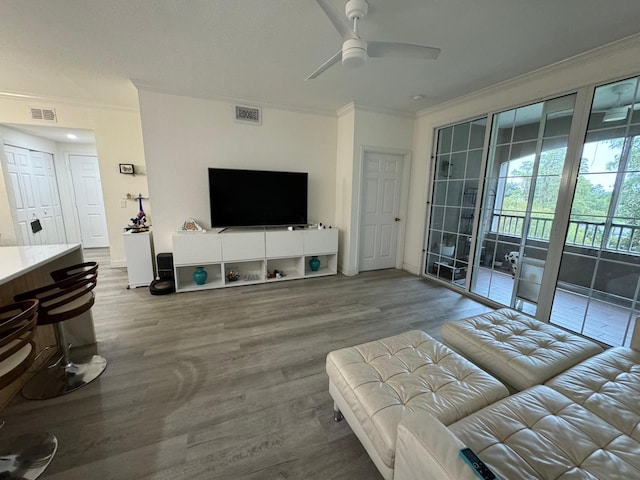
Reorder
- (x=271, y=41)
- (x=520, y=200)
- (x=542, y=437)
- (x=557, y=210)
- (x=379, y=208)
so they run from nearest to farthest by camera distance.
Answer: (x=542, y=437) < (x=271, y=41) < (x=557, y=210) < (x=520, y=200) < (x=379, y=208)

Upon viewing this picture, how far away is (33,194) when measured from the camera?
458cm

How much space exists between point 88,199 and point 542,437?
7.72 meters

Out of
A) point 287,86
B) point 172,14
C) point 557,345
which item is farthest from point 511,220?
point 172,14

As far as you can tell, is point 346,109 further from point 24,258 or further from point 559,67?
point 24,258

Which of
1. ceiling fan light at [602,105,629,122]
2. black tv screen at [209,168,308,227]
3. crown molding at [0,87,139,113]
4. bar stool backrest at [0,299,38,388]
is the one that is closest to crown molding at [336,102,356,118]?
black tv screen at [209,168,308,227]

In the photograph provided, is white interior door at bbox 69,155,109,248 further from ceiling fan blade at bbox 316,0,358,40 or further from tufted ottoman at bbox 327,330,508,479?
tufted ottoman at bbox 327,330,508,479

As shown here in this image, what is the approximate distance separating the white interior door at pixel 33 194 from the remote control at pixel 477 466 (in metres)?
6.10

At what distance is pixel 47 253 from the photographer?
1.90 metres

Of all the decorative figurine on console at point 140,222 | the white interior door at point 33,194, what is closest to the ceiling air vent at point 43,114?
the white interior door at point 33,194

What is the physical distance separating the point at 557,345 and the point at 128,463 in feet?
8.37

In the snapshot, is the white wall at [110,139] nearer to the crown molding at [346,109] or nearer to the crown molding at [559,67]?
the crown molding at [346,109]

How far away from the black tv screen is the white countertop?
5.66 ft

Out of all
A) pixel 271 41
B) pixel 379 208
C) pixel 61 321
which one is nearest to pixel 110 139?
pixel 271 41

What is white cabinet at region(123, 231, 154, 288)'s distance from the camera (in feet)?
11.7
